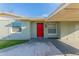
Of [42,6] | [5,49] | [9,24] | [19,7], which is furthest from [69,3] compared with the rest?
[5,49]

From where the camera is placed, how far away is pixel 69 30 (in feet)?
24.1

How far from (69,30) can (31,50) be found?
1733 millimetres

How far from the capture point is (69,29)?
729 centimetres

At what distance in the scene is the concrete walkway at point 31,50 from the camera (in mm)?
6297

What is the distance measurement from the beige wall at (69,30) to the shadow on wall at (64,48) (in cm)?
25

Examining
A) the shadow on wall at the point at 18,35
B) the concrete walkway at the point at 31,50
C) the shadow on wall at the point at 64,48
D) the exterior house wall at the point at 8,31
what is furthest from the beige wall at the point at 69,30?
the exterior house wall at the point at 8,31

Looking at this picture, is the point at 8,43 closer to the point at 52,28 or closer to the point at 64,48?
the point at 52,28

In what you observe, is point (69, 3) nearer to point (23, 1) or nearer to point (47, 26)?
point (23, 1)

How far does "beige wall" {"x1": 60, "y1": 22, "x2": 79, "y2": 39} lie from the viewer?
6.92 meters

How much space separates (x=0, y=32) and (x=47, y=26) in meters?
1.70

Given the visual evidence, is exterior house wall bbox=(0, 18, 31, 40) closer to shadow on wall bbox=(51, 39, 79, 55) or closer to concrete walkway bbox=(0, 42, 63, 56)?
concrete walkway bbox=(0, 42, 63, 56)

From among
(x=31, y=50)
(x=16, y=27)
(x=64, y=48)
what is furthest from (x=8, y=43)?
(x=64, y=48)

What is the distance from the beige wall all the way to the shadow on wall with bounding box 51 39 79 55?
25 centimetres

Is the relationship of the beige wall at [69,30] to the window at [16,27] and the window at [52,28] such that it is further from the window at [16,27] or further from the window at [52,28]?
the window at [16,27]
